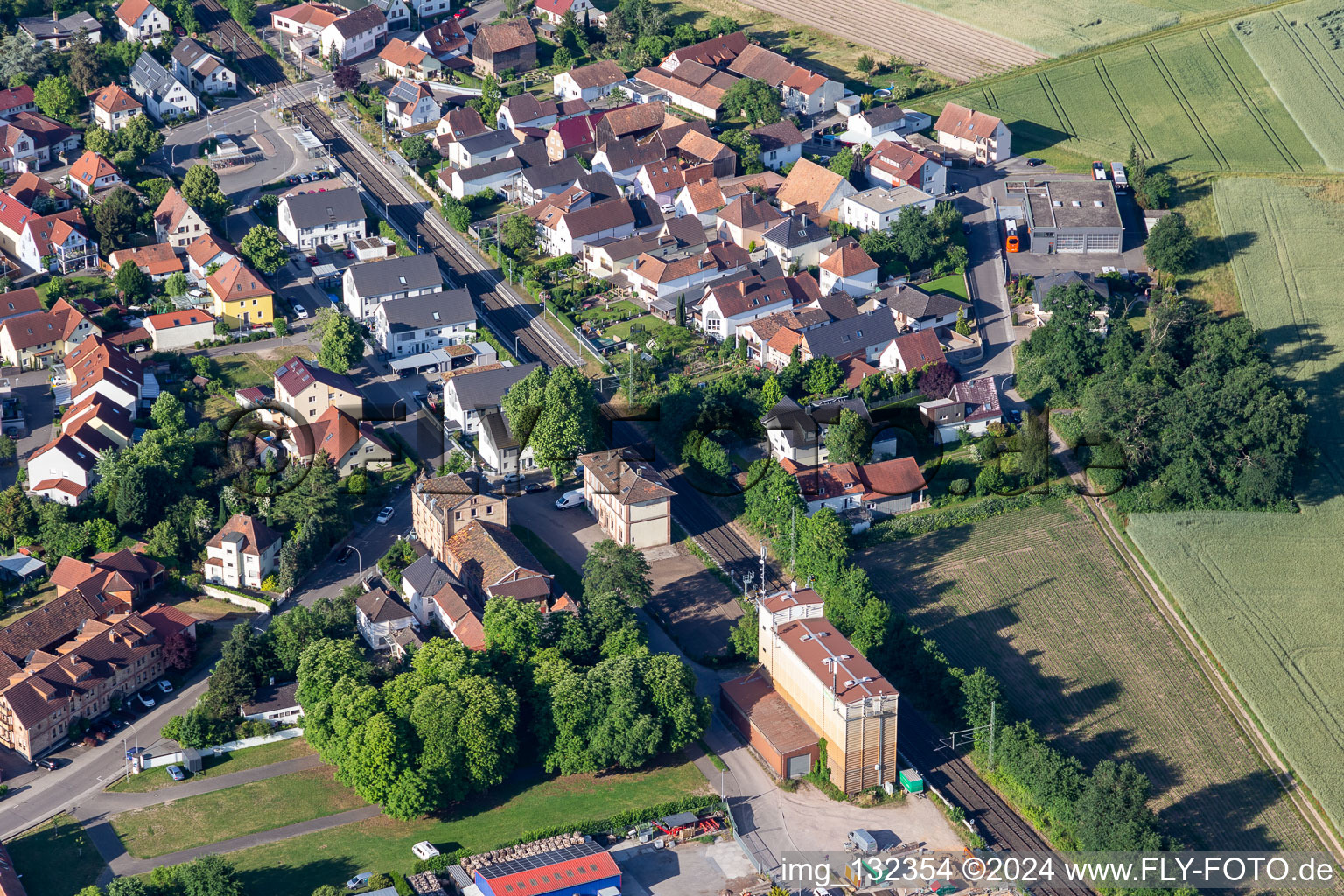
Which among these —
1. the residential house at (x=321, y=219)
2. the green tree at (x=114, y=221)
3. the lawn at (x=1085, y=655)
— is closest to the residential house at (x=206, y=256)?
the green tree at (x=114, y=221)

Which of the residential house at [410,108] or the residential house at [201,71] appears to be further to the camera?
the residential house at [201,71]

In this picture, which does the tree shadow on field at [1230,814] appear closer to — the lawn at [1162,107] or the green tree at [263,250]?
the lawn at [1162,107]

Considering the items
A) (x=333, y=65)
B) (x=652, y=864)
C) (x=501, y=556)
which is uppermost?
(x=333, y=65)

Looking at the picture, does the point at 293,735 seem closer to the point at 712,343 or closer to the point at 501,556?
the point at 501,556

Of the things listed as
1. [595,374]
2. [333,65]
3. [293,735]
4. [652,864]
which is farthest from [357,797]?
[333,65]

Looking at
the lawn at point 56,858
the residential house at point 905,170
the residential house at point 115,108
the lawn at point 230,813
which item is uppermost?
the residential house at point 115,108

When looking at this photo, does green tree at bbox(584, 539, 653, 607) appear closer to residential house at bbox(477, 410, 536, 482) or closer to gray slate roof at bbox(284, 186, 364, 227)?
residential house at bbox(477, 410, 536, 482)

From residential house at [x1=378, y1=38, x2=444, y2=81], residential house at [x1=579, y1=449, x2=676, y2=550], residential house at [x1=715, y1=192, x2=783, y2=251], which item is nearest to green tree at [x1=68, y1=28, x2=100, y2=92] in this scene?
residential house at [x1=378, y1=38, x2=444, y2=81]
